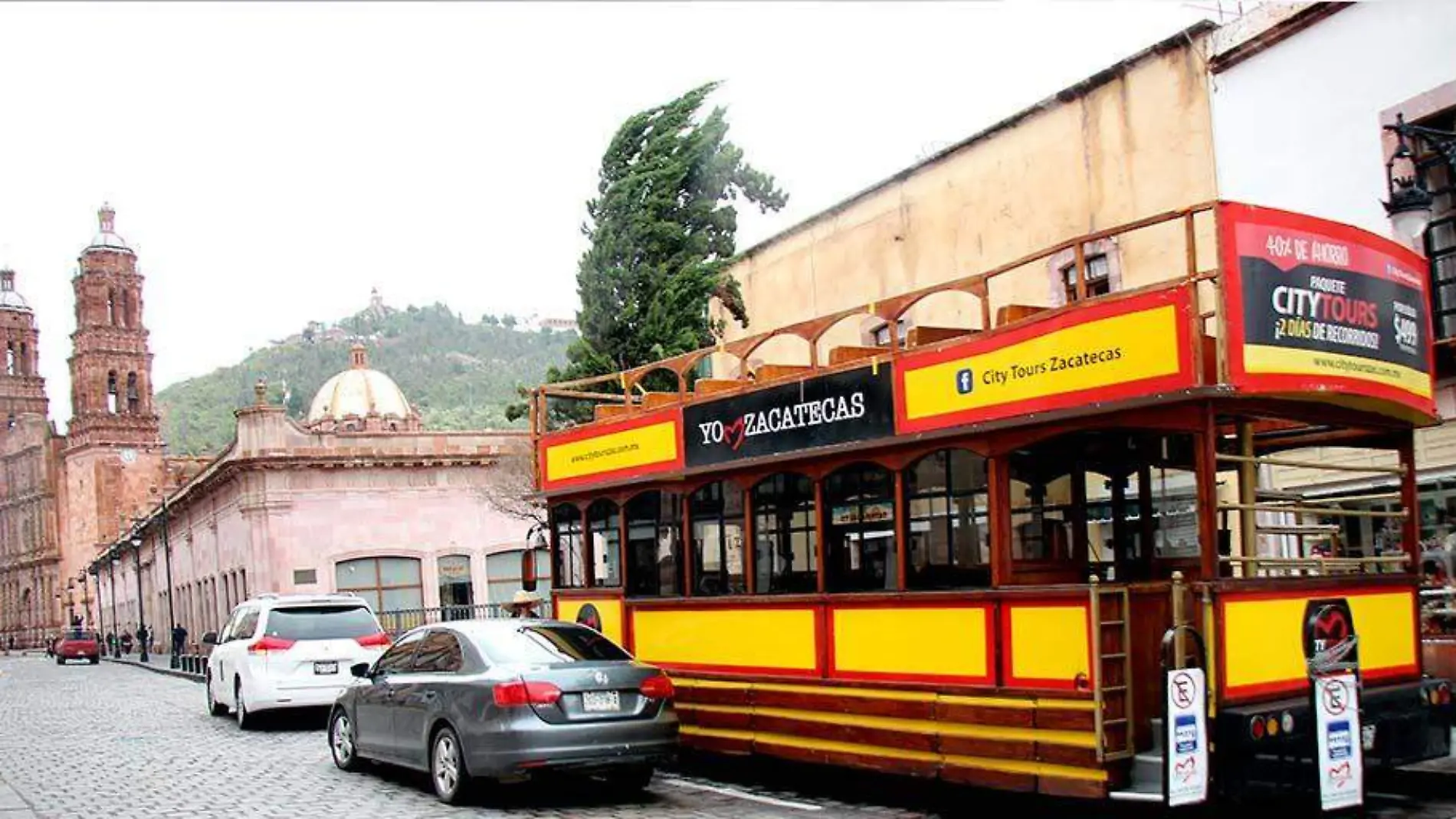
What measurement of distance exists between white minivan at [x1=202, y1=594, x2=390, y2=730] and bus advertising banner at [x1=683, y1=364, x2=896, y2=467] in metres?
8.21

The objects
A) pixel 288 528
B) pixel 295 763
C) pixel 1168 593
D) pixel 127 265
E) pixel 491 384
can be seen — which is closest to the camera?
pixel 1168 593

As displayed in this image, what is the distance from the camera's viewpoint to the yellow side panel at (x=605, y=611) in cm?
1374

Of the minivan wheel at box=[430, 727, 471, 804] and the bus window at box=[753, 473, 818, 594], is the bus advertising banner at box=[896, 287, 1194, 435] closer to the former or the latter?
the bus window at box=[753, 473, 818, 594]

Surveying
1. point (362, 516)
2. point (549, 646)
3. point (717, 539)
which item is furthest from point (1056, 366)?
point (362, 516)

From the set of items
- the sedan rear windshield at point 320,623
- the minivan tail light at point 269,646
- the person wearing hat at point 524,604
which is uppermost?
the person wearing hat at point 524,604

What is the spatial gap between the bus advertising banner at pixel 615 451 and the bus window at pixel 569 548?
29 cm

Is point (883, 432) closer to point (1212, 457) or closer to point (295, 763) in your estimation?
point (1212, 457)

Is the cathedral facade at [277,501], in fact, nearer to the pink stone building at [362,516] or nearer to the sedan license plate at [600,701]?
the pink stone building at [362,516]

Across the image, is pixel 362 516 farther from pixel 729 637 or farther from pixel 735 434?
pixel 735 434

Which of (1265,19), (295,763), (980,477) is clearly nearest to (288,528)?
(295,763)

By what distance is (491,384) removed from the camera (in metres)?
162

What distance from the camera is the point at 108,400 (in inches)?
4008

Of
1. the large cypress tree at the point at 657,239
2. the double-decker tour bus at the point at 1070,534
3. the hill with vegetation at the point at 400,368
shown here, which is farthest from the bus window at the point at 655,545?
the hill with vegetation at the point at 400,368

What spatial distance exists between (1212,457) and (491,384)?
156028mm
